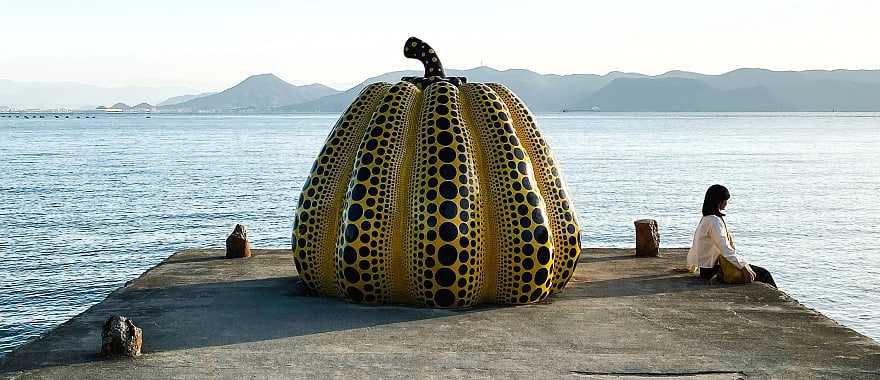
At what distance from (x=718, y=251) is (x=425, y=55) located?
14.7ft

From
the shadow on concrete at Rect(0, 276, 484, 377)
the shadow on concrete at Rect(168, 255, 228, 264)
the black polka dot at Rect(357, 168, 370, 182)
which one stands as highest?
the black polka dot at Rect(357, 168, 370, 182)

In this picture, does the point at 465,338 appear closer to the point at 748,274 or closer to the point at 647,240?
the point at 748,274

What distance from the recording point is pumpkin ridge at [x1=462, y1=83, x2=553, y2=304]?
470 inches

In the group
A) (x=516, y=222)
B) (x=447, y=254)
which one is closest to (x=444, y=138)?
(x=516, y=222)

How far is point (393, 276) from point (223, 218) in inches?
931

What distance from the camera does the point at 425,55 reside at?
1366 centimetres

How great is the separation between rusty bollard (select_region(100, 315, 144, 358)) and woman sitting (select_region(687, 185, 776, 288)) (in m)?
7.25

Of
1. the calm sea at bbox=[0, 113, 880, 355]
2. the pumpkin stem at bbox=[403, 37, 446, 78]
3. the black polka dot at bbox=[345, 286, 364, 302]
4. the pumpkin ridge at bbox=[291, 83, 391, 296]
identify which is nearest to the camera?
the black polka dot at bbox=[345, 286, 364, 302]

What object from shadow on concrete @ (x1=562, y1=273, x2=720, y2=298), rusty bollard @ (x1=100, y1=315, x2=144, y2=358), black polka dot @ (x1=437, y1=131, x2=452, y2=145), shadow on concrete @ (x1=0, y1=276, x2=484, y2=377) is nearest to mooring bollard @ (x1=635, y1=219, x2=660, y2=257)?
shadow on concrete @ (x1=562, y1=273, x2=720, y2=298)

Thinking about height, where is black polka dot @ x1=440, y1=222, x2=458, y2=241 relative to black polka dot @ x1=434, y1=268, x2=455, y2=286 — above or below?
above

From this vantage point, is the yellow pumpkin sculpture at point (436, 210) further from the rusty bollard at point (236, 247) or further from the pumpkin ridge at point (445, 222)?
the rusty bollard at point (236, 247)

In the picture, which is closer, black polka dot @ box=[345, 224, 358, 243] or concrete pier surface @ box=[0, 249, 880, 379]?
concrete pier surface @ box=[0, 249, 880, 379]

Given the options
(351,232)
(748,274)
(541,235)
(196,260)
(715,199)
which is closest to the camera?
(351,232)

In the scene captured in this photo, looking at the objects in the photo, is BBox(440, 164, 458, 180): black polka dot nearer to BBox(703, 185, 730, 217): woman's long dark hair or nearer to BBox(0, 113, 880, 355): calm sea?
BBox(703, 185, 730, 217): woman's long dark hair
